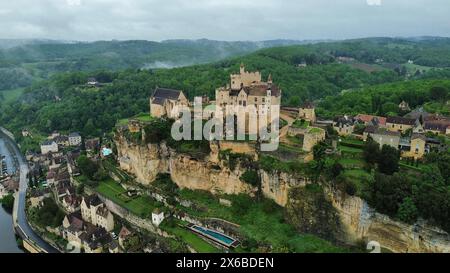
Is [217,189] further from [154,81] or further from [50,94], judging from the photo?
[50,94]

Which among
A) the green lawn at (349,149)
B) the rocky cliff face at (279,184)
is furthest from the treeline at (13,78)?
the green lawn at (349,149)

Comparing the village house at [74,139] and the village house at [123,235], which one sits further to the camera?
the village house at [74,139]

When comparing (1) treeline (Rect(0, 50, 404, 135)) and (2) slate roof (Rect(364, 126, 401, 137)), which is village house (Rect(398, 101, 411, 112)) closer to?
(2) slate roof (Rect(364, 126, 401, 137))

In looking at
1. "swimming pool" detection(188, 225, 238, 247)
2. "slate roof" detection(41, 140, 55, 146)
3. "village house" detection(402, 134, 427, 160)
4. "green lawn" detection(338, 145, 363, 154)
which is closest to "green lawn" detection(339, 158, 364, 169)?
"green lawn" detection(338, 145, 363, 154)

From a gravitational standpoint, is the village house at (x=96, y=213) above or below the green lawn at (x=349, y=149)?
below

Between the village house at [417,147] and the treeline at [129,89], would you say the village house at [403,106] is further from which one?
the treeline at [129,89]

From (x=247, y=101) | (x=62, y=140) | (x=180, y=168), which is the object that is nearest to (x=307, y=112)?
(x=247, y=101)
